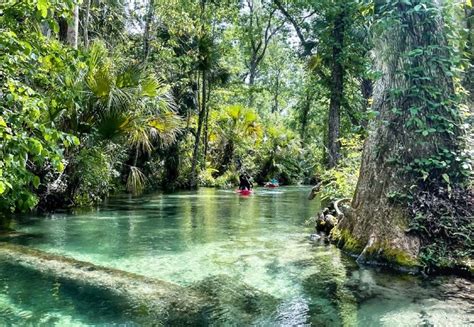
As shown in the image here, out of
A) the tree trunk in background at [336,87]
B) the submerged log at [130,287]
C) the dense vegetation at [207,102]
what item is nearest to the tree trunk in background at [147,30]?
the dense vegetation at [207,102]

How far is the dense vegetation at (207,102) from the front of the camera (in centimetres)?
379

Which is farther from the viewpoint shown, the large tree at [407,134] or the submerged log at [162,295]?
the large tree at [407,134]

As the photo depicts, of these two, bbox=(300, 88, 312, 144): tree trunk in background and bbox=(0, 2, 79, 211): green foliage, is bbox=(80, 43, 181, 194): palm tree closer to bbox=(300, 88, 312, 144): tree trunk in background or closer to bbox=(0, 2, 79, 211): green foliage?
bbox=(0, 2, 79, 211): green foliage

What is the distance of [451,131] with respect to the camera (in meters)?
5.71

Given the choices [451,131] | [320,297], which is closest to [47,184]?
[320,297]

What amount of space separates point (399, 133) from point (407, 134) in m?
0.11

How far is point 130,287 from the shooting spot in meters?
4.42

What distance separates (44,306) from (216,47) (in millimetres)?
17701

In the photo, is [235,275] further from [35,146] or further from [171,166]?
[171,166]

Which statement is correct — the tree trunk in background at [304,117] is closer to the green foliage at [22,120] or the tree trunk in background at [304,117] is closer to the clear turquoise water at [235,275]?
the clear turquoise water at [235,275]

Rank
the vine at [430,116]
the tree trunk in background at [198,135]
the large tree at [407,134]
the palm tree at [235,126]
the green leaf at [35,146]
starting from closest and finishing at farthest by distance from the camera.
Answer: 1. the green leaf at [35,146]
2. the vine at [430,116]
3. the large tree at [407,134]
4. the tree trunk in background at [198,135]
5. the palm tree at [235,126]

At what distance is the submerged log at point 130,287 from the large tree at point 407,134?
9.07ft

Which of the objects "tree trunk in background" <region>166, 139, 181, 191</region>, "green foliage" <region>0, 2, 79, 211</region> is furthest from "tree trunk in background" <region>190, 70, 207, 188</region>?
"green foliage" <region>0, 2, 79, 211</region>

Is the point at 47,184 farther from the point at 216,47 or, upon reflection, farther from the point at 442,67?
the point at 216,47
